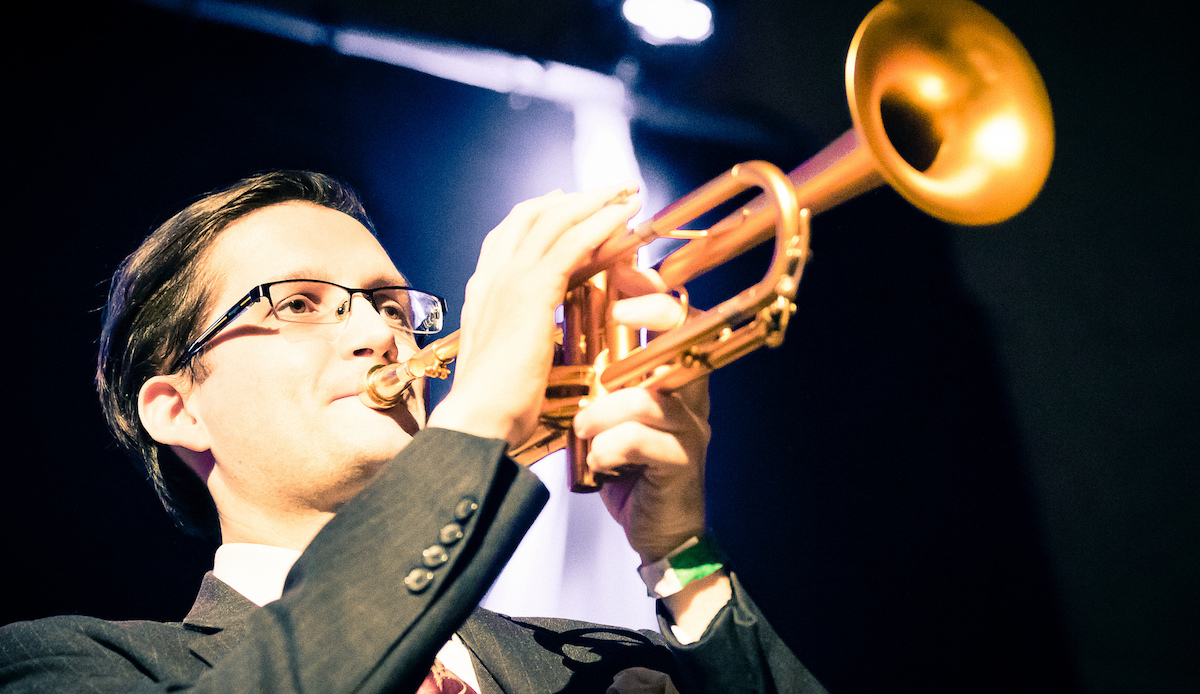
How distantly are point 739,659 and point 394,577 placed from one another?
65 centimetres

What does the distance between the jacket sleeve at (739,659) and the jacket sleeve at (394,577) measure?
17.8 inches

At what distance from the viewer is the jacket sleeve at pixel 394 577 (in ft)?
2.68

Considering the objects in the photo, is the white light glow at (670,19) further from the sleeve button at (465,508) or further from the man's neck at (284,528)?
the sleeve button at (465,508)

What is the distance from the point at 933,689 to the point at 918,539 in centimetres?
43

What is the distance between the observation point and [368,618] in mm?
830

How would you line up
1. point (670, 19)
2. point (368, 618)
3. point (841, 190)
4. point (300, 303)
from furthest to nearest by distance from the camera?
point (670, 19) → point (300, 303) → point (841, 190) → point (368, 618)

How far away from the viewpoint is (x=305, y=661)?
0.81 metres

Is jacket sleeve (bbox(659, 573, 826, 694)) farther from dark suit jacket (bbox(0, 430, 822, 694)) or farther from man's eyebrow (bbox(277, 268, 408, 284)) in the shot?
man's eyebrow (bbox(277, 268, 408, 284))

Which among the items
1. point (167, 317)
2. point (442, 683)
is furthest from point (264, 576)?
point (167, 317)

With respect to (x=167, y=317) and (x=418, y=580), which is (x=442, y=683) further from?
(x=167, y=317)

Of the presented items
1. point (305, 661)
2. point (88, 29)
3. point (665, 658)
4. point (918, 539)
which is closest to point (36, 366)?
point (88, 29)

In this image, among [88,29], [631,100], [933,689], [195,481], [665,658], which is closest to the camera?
[665,658]

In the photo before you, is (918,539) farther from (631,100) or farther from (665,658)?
(631,100)

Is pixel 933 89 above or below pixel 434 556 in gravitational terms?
above
